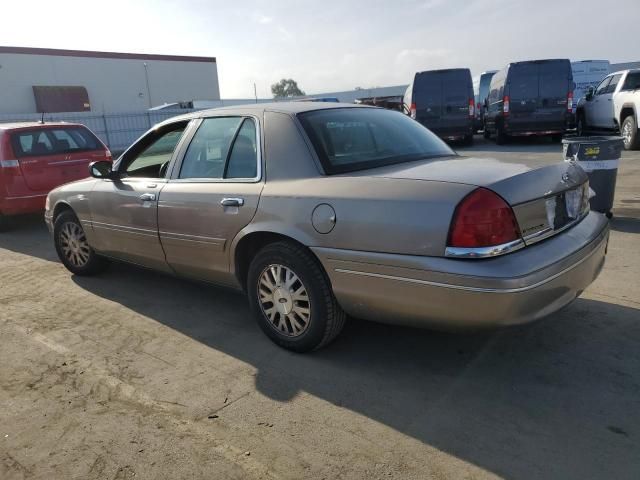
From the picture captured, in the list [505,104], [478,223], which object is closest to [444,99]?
[505,104]

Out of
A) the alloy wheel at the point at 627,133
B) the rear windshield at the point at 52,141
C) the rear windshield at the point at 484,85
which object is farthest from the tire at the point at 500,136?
the rear windshield at the point at 52,141

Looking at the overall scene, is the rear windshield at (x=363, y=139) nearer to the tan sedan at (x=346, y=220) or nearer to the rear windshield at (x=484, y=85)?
the tan sedan at (x=346, y=220)

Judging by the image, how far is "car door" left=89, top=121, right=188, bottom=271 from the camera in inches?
165

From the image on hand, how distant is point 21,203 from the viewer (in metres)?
7.50

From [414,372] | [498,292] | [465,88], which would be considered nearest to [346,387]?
[414,372]

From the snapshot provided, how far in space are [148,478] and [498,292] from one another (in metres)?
1.81

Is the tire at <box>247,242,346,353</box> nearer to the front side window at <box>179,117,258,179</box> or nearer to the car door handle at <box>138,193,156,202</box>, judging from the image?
the front side window at <box>179,117,258,179</box>

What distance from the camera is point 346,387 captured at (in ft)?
9.98

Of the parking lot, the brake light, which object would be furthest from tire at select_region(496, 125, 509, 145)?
the brake light

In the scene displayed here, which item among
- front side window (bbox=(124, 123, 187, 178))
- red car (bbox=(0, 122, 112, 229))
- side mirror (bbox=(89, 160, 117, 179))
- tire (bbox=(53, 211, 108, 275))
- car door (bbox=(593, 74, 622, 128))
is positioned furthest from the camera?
car door (bbox=(593, 74, 622, 128))

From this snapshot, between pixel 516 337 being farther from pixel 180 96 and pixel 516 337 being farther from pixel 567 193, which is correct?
pixel 180 96

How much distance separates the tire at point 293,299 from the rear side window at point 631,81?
493 inches

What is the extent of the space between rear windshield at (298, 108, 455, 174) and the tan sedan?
0.01 metres

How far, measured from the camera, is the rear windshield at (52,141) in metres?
7.54
